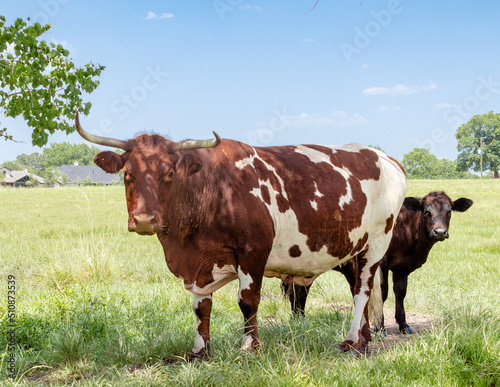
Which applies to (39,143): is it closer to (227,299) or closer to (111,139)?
(111,139)

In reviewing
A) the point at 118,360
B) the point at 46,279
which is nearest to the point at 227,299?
the point at 118,360

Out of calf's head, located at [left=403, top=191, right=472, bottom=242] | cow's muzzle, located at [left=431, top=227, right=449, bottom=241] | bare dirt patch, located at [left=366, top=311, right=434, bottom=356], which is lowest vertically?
bare dirt patch, located at [left=366, top=311, right=434, bottom=356]

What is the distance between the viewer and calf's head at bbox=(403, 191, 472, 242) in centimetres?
656

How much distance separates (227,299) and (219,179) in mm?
3663

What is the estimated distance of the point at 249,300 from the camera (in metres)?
4.51

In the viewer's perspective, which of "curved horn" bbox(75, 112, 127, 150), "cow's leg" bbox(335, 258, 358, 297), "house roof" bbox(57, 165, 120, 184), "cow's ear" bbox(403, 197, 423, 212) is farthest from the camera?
"house roof" bbox(57, 165, 120, 184)

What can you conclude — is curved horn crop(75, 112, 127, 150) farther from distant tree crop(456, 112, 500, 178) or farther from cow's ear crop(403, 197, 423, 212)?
distant tree crop(456, 112, 500, 178)

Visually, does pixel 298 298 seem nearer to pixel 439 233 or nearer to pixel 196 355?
pixel 439 233

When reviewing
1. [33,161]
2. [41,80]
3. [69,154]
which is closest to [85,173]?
[69,154]

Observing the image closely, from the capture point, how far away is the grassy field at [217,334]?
4.31m

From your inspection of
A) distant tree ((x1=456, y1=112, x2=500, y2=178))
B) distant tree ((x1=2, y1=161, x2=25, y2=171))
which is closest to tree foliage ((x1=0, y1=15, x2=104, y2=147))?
distant tree ((x1=456, y1=112, x2=500, y2=178))

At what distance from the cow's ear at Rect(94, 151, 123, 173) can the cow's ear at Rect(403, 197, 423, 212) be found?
427 cm

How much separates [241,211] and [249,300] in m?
0.82

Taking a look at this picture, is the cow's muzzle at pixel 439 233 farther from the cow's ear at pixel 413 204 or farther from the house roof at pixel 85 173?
the house roof at pixel 85 173
